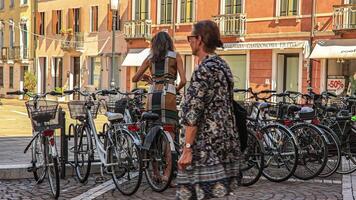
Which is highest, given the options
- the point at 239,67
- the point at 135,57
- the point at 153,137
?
the point at 135,57

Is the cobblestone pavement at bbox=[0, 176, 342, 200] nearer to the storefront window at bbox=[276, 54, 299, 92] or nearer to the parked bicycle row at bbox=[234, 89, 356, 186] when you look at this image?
the parked bicycle row at bbox=[234, 89, 356, 186]

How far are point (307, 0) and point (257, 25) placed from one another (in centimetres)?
282

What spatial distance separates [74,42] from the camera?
36781mm

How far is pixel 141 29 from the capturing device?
103 ft

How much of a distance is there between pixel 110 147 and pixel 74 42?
100ft

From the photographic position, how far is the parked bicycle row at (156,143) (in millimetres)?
6879

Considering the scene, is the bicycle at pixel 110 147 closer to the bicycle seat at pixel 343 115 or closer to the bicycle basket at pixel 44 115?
the bicycle basket at pixel 44 115

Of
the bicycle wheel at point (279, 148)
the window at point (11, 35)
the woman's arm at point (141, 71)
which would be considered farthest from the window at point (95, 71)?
the bicycle wheel at point (279, 148)

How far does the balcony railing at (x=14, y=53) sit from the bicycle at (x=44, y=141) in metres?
37.8

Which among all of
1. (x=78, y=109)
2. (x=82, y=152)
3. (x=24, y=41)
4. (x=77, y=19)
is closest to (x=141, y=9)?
(x=77, y=19)

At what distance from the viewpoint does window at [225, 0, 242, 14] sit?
26.9 metres

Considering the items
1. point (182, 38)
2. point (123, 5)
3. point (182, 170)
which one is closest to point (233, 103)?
point (182, 170)

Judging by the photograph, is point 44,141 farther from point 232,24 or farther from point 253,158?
point 232,24

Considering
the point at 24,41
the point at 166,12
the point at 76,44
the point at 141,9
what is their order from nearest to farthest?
the point at 166,12, the point at 141,9, the point at 76,44, the point at 24,41
